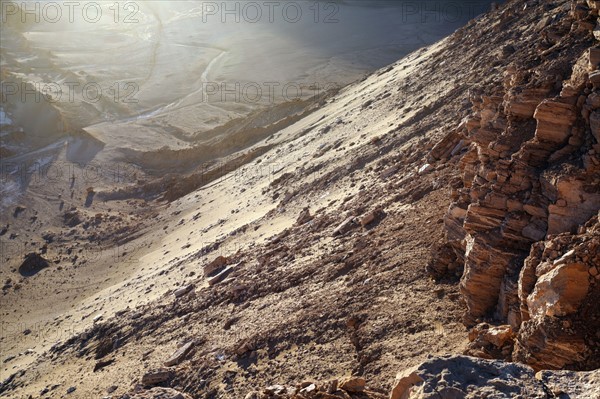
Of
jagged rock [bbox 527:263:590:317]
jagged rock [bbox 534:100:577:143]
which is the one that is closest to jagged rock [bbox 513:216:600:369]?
jagged rock [bbox 527:263:590:317]

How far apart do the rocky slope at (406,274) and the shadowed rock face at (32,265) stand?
443 cm

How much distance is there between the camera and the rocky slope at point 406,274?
209 inches

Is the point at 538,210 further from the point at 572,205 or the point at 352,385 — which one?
the point at 352,385

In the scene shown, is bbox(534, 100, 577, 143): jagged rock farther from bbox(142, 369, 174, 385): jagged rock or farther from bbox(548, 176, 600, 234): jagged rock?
bbox(142, 369, 174, 385): jagged rock

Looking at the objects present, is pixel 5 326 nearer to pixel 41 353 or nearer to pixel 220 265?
pixel 41 353

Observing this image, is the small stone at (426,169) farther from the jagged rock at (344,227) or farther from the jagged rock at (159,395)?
the jagged rock at (159,395)

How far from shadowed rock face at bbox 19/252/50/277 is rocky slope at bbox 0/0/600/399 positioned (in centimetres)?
443

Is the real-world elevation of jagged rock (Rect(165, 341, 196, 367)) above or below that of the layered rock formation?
below

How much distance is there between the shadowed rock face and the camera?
21031mm

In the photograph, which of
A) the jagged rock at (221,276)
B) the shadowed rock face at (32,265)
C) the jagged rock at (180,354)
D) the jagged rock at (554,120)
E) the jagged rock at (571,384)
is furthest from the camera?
the shadowed rock face at (32,265)

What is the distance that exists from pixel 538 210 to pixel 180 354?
6477 mm

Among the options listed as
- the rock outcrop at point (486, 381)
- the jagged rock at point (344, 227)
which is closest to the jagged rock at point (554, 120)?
the rock outcrop at point (486, 381)

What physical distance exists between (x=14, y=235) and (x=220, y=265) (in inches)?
592

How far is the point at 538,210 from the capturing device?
6238 millimetres
